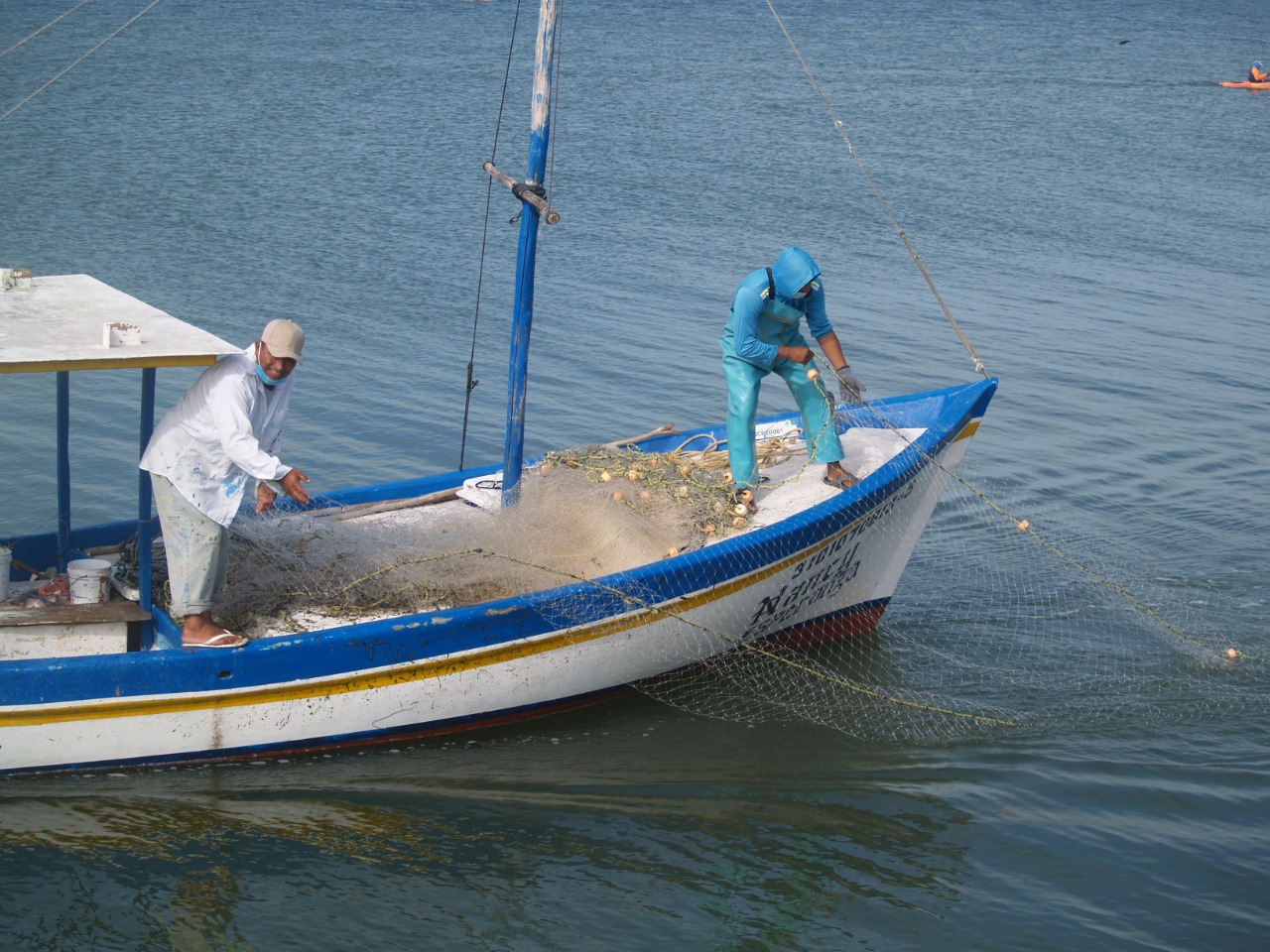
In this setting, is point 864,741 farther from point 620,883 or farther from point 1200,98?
point 1200,98

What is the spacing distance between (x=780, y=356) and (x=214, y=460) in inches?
117

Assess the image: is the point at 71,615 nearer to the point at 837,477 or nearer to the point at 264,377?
the point at 264,377

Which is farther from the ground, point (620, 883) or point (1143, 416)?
point (1143, 416)

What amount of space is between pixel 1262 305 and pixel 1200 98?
18805mm

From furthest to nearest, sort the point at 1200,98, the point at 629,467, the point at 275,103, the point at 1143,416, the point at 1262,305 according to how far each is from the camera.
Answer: the point at 1200,98, the point at 275,103, the point at 1262,305, the point at 1143,416, the point at 629,467

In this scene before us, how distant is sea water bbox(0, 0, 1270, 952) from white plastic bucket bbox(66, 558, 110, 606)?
76 centimetres

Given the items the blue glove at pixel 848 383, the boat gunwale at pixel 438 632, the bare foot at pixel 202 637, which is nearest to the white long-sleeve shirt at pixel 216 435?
the bare foot at pixel 202 637

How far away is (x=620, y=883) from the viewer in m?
5.46

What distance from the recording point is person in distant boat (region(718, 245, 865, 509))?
687 centimetres

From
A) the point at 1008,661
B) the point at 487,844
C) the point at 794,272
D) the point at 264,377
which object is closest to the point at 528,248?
the point at 794,272

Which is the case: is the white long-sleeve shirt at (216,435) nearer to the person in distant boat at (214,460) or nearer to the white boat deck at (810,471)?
the person in distant boat at (214,460)

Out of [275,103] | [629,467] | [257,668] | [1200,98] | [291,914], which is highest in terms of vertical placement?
[1200,98]

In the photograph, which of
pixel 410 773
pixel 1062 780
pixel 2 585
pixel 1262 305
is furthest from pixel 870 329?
pixel 2 585

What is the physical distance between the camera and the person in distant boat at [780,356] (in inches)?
271
